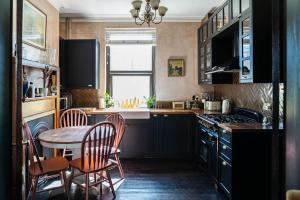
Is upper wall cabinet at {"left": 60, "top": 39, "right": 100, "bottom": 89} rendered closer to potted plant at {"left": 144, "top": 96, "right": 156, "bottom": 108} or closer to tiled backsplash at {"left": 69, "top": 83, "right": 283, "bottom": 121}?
tiled backsplash at {"left": 69, "top": 83, "right": 283, "bottom": 121}

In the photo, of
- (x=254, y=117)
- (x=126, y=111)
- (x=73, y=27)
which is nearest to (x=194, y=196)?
(x=254, y=117)

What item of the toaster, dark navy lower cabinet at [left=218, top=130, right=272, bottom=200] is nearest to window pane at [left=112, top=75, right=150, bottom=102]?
the toaster

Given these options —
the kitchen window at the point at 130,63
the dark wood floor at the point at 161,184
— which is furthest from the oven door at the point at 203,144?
the kitchen window at the point at 130,63

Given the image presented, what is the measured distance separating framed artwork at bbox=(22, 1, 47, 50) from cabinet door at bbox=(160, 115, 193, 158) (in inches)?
91.8

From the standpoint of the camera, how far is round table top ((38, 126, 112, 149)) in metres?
2.92

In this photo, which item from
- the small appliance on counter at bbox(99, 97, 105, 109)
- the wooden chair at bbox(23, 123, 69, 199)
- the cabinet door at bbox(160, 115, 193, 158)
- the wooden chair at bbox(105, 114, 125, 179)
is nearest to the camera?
the wooden chair at bbox(23, 123, 69, 199)

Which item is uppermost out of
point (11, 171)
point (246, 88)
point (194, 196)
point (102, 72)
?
point (102, 72)

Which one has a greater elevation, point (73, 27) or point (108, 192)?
point (73, 27)

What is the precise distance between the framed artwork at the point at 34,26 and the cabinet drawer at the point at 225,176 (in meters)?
2.72

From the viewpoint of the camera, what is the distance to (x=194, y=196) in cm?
322

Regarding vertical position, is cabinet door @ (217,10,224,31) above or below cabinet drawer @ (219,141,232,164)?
above

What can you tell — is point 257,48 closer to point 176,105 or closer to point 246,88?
point 246,88

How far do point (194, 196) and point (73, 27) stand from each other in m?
3.84

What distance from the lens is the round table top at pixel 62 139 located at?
2924 mm
